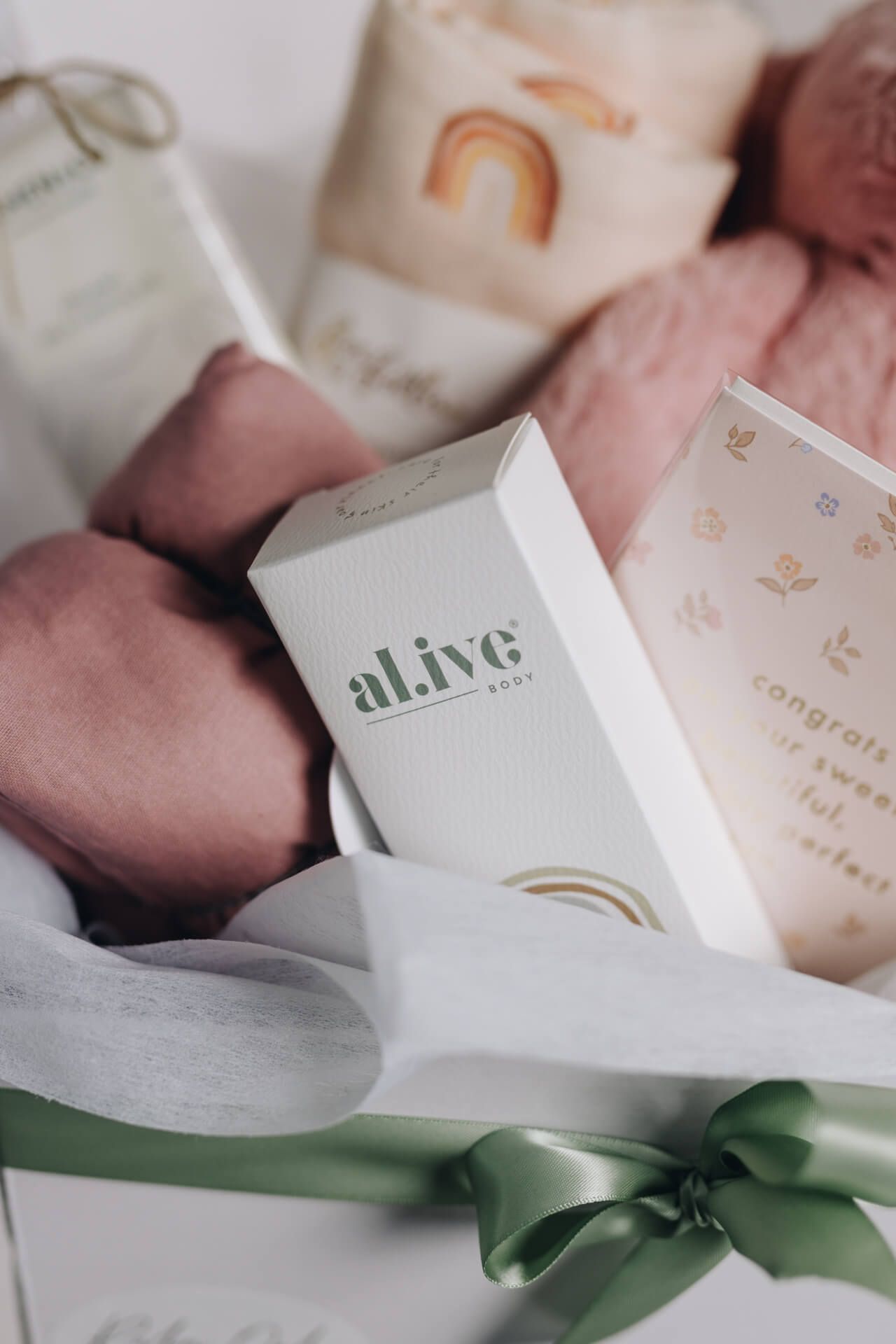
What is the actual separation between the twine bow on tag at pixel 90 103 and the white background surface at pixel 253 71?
0.37ft

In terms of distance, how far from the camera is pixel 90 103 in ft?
2.40

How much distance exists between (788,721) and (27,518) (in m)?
0.61

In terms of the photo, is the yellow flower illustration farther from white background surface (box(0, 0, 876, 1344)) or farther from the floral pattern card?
white background surface (box(0, 0, 876, 1344))

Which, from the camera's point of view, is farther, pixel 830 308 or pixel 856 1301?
pixel 830 308

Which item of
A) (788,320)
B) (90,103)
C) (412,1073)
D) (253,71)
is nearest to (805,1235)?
(412,1073)

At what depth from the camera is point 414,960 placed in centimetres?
32

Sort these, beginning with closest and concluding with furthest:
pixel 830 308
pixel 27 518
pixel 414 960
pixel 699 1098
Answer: pixel 414 960 < pixel 699 1098 < pixel 830 308 < pixel 27 518

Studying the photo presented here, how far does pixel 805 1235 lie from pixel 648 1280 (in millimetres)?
78

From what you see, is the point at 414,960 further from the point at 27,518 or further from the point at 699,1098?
the point at 27,518

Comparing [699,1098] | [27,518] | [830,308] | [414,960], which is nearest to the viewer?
[414,960]

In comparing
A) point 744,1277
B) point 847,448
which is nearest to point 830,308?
point 847,448

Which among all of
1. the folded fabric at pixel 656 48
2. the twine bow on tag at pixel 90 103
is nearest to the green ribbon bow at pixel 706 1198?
the folded fabric at pixel 656 48

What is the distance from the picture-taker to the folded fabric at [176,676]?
43 cm

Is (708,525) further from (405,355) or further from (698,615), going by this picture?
(405,355)
